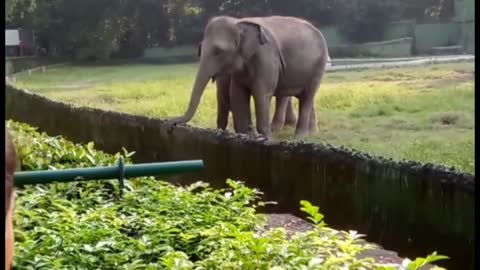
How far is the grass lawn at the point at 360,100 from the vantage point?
7.63 ft

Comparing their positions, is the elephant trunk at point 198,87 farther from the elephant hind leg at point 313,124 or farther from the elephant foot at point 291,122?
the elephant foot at point 291,122

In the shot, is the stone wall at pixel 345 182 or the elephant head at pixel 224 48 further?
the elephant head at pixel 224 48

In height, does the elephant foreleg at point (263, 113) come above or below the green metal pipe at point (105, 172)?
below

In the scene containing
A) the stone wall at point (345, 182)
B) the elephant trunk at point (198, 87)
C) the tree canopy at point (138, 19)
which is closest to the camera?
the stone wall at point (345, 182)

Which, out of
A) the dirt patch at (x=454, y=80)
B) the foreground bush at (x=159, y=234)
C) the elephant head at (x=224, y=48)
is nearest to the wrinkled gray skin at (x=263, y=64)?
the elephant head at (x=224, y=48)

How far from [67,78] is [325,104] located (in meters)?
0.90

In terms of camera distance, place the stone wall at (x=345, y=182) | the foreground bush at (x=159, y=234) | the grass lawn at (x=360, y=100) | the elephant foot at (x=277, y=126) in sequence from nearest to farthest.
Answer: the foreground bush at (x=159, y=234) < the stone wall at (x=345, y=182) < the grass lawn at (x=360, y=100) < the elephant foot at (x=277, y=126)

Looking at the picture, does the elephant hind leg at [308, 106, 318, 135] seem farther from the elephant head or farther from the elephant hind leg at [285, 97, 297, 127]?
the elephant head

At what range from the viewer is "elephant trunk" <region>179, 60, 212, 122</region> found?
2705 millimetres

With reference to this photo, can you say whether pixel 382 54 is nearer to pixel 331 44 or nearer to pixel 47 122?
pixel 331 44

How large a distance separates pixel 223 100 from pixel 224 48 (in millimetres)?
227

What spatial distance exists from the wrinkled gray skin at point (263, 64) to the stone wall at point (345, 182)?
0.20 m

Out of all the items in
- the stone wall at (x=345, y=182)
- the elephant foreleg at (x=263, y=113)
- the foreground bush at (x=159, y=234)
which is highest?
the foreground bush at (x=159, y=234)

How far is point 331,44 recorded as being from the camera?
2906 mm
